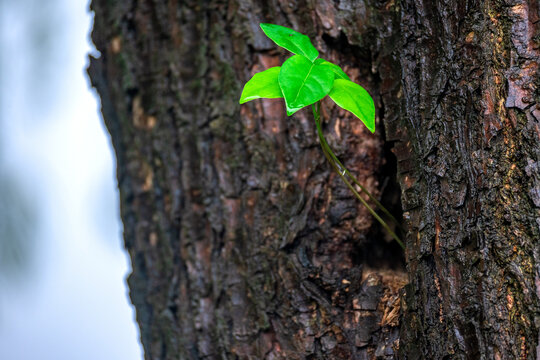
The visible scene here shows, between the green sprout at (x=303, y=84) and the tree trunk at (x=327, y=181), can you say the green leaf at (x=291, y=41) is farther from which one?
the tree trunk at (x=327, y=181)

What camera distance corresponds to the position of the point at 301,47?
573mm

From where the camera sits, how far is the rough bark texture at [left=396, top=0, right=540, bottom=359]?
562 millimetres

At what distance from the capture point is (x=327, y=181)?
755mm

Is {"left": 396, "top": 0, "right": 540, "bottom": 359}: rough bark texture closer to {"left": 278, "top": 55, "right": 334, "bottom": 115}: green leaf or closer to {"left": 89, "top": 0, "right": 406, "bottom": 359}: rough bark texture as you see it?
{"left": 89, "top": 0, "right": 406, "bottom": 359}: rough bark texture

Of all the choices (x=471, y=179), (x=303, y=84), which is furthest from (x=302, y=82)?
(x=471, y=179)

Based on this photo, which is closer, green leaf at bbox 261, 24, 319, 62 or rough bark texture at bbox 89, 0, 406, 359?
green leaf at bbox 261, 24, 319, 62

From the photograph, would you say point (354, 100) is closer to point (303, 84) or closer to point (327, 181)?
point (303, 84)

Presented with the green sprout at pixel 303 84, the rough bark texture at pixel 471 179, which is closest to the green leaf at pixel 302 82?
the green sprout at pixel 303 84

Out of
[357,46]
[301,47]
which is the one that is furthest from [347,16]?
[301,47]

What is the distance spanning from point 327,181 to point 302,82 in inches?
9.9

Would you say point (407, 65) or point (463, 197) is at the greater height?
point (407, 65)

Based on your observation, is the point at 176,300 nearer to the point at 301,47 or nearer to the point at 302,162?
the point at 302,162

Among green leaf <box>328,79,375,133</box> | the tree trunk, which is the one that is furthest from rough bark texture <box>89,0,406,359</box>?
green leaf <box>328,79,375,133</box>

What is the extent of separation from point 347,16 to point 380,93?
0.13m
